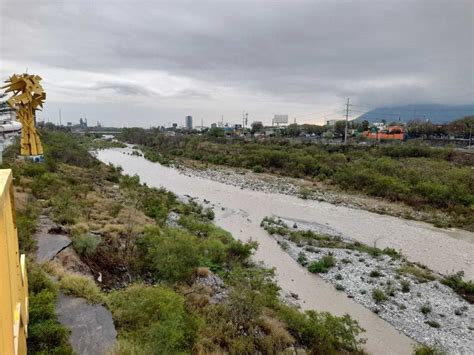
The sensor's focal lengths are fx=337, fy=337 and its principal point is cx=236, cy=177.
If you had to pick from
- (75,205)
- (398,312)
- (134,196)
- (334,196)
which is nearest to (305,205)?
(334,196)

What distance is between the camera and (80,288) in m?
8.38

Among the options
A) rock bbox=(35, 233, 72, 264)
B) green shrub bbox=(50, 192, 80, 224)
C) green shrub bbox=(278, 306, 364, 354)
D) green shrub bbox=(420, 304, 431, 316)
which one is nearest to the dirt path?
rock bbox=(35, 233, 72, 264)

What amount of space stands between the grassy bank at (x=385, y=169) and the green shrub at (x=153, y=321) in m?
23.0

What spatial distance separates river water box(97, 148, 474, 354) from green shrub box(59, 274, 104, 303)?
7.88 m

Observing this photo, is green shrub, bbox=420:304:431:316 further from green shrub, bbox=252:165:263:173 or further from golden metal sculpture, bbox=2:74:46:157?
green shrub, bbox=252:165:263:173

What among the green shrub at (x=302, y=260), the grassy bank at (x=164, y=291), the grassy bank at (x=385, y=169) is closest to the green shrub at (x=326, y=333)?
the grassy bank at (x=164, y=291)

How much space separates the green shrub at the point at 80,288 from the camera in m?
8.23

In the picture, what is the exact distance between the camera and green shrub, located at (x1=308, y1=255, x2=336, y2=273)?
51.7 feet

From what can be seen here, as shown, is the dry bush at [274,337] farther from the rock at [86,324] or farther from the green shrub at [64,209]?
the green shrub at [64,209]

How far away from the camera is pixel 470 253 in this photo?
19.0 metres

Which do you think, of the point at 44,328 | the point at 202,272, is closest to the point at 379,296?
the point at 202,272

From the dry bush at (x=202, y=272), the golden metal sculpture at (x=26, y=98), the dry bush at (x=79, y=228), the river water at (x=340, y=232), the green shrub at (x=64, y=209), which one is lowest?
the river water at (x=340, y=232)

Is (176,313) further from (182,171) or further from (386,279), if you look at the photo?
(182,171)

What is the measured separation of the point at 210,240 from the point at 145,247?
3938 millimetres
